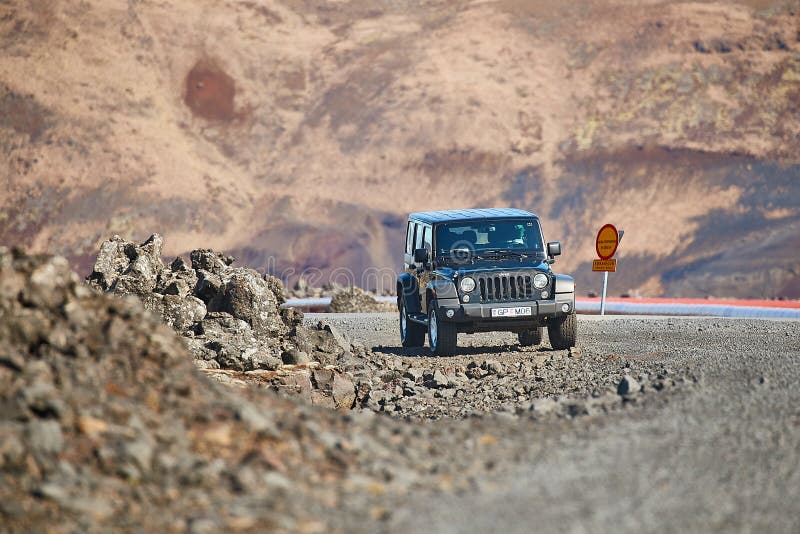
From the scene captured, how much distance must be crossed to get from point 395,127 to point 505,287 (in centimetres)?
4657

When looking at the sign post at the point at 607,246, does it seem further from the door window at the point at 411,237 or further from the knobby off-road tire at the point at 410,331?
the door window at the point at 411,237

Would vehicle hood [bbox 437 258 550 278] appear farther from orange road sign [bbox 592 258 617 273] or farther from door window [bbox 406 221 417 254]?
orange road sign [bbox 592 258 617 273]

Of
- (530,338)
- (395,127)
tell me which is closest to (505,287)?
(530,338)

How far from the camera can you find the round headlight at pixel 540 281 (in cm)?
1678

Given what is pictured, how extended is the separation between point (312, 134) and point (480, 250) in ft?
159

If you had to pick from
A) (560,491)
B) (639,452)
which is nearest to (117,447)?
(560,491)

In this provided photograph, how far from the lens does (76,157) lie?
189 ft

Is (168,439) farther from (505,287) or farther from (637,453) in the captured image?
(505,287)

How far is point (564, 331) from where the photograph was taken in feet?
57.7

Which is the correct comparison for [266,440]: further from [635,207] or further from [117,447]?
[635,207]

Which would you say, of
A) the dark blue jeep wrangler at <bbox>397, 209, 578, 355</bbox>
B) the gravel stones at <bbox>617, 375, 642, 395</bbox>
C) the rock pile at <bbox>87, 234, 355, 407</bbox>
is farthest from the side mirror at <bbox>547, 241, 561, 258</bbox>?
the gravel stones at <bbox>617, 375, 642, 395</bbox>

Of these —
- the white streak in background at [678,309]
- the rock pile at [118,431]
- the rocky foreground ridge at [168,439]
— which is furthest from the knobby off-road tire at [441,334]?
the rock pile at [118,431]

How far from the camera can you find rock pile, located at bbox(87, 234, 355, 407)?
49.5ft

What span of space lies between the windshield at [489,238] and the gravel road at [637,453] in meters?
3.13
